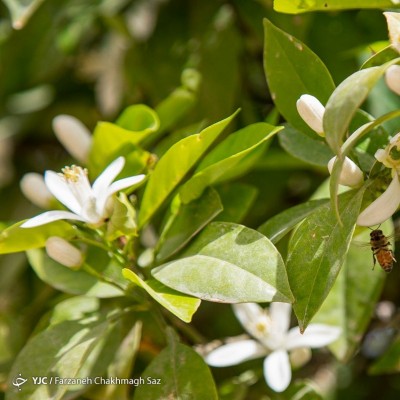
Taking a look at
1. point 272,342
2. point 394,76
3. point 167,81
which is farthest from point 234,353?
point 167,81

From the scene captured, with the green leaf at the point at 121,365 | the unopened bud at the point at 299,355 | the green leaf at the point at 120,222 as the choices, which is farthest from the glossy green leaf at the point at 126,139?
the unopened bud at the point at 299,355

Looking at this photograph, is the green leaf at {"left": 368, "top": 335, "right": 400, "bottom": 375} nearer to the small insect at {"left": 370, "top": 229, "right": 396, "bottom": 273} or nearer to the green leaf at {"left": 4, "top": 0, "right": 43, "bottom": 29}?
the small insect at {"left": 370, "top": 229, "right": 396, "bottom": 273}

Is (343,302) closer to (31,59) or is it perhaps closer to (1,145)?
(31,59)

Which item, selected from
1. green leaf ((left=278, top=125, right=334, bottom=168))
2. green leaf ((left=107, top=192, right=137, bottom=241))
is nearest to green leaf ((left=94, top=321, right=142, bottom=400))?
green leaf ((left=107, top=192, right=137, bottom=241))

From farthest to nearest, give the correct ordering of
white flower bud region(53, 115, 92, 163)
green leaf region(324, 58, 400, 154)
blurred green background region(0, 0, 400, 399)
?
blurred green background region(0, 0, 400, 399)
white flower bud region(53, 115, 92, 163)
green leaf region(324, 58, 400, 154)

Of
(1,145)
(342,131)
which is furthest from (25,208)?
(342,131)

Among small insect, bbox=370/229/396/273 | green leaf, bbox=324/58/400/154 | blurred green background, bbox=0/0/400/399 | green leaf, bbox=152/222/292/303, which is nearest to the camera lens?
green leaf, bbox=324/58/400/154
